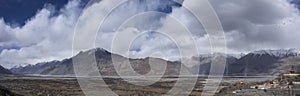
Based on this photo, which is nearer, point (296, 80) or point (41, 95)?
point (296, 80)

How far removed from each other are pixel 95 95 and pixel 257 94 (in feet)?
194

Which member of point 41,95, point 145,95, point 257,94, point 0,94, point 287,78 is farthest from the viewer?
point 145,95

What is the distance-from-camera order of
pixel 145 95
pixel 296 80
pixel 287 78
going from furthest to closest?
pixel 145 95 < pixel 287 78 < pixel 296 80

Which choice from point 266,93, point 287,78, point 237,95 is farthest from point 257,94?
point 287,78

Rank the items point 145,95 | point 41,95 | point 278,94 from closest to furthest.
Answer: point 278,94 < point 41,95 < point 145,95

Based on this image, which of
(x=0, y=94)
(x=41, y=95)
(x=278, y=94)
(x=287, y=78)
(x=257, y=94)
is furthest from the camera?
(x=41, y=95)

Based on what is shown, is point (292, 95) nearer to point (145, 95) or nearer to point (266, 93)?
Result: point (266, 93)

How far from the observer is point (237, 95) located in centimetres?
7456

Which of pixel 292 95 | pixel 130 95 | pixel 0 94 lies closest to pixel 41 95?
pixel 130 95

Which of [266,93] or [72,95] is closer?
[266,93]

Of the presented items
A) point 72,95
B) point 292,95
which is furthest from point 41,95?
point 292,95

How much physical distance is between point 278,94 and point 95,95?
6410cm

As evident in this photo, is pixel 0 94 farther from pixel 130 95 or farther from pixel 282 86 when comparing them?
pixel 130 95

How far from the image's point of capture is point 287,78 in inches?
3076
